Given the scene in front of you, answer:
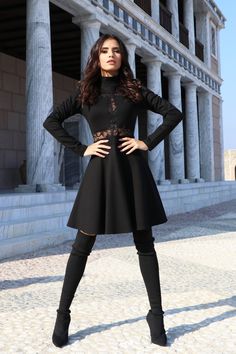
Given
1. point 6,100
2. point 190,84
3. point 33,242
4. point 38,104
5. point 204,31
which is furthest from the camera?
point 204,31

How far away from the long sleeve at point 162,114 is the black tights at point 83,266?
0.57m

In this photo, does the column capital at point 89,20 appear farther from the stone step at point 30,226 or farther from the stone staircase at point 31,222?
the stone step at point 30,226

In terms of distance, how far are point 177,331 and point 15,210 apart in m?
4.63

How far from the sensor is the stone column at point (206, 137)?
72.3 feet

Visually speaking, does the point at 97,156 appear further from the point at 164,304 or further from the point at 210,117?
the point at 210,117

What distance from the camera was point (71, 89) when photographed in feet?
59.2

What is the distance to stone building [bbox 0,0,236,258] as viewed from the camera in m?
8.14

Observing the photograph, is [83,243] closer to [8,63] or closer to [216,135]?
[8,63]

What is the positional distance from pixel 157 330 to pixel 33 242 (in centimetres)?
414

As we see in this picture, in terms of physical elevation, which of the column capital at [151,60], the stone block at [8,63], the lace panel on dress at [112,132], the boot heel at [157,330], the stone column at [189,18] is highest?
the stone column at [189,18]

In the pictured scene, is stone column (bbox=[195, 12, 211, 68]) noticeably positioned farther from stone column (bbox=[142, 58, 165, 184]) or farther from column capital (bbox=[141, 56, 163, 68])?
stone column (bbox=[142, 58, 165, 184])

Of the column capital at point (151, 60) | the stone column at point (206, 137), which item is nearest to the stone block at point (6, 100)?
the column capital at point (151, 60)

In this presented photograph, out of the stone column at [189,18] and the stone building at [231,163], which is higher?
the stone column at [189,18]

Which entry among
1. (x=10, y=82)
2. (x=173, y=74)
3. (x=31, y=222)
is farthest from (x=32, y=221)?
(x=173, y=74)
